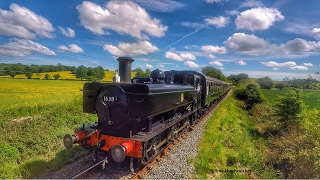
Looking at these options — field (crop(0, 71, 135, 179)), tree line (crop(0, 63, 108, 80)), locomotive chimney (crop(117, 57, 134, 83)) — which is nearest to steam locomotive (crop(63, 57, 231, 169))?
locomotive chimney (crop(117, 57, 134, 83))

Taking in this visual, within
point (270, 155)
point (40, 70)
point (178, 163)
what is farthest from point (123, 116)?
point (40, 70)

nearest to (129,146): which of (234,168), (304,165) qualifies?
(234,168)

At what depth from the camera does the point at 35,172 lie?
558 centimetres

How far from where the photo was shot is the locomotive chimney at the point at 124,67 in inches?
224

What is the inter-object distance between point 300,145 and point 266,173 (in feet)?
6.53

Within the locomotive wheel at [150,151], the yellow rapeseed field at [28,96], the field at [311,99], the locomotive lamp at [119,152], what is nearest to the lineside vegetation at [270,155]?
the field at [311,99]

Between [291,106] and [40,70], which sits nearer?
[291,106]

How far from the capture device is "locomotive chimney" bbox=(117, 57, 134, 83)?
5691 mm

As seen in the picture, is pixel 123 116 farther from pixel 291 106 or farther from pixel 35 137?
pixel 291 106

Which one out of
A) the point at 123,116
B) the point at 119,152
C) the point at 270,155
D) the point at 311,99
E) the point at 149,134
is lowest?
the point at 270,155

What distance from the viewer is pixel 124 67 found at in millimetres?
5758

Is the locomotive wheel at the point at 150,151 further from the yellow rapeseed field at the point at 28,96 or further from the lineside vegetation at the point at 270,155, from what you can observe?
the yellow rapeseed field at the point at 28,96

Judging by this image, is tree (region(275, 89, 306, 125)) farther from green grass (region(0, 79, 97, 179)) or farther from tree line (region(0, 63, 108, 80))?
green grass (region(0, 79, 97, 179))

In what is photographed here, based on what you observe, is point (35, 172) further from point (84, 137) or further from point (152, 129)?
point (152, 129)
